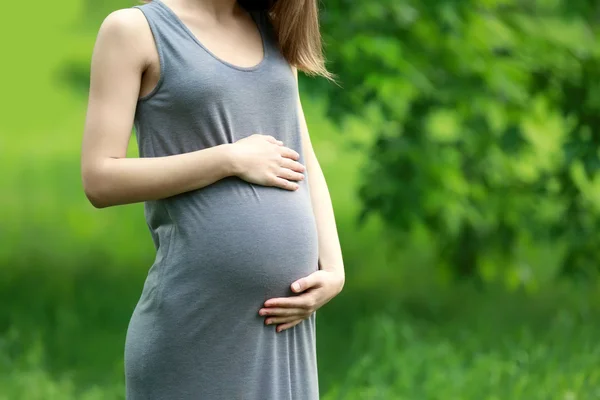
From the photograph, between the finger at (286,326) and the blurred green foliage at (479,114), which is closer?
the finger at (286,326)

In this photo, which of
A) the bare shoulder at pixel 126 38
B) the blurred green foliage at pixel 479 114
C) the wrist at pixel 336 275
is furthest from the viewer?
the blurred green foliage at pixel 479 114

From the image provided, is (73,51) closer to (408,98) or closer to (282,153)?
(408,98)

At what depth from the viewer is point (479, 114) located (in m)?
4.95

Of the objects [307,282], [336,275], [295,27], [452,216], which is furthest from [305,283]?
[452,216]

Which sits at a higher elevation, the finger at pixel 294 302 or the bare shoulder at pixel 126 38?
the bare shoulder at pixel 126 38

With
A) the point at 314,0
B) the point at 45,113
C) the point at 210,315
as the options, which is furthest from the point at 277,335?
the point at 45,113

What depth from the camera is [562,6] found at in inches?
195

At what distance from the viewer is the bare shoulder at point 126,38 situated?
193 centimetres

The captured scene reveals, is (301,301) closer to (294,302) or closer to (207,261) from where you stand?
(294,302)

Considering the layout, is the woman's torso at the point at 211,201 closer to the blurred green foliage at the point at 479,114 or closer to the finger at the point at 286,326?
the finger at the point at 286,326

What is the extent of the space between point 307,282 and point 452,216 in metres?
2.97

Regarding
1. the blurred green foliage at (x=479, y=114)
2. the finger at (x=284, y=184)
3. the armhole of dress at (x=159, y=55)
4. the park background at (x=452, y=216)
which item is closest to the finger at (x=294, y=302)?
the finger at (x=284, y=184)

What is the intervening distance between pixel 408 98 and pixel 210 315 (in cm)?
310

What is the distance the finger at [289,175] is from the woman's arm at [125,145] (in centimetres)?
11
